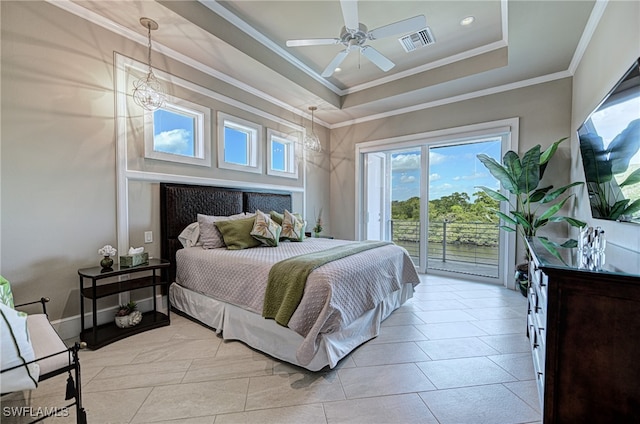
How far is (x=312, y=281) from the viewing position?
1911 mm

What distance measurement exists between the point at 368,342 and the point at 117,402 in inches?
70.6

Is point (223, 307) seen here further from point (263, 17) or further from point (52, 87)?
point (263, 17)

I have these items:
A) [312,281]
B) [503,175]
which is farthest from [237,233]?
[503,175]

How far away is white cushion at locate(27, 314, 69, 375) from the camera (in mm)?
1221

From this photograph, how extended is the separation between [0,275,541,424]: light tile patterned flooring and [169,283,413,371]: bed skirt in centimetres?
8

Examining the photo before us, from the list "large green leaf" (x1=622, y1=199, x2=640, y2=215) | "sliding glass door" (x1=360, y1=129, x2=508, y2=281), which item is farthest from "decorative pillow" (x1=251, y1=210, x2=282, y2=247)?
"large green leaf" (x1=622, y1=199, x2=640, y2=215)

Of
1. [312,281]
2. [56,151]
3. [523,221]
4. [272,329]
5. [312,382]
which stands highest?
[56,151]

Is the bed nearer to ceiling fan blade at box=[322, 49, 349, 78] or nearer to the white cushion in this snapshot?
the white cushion

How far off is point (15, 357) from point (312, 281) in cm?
143

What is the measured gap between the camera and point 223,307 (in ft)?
8.05

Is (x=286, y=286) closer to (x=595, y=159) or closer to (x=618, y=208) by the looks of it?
(x=618, y=208)

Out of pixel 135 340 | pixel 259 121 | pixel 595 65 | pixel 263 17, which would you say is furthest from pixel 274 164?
pixel 595 65

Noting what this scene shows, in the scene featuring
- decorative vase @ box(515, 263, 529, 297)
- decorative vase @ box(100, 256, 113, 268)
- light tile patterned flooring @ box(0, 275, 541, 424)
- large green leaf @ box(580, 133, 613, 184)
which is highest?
large green leaf @ box(580, 133, 613, 184)

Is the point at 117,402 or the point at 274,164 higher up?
the point at 274,164
